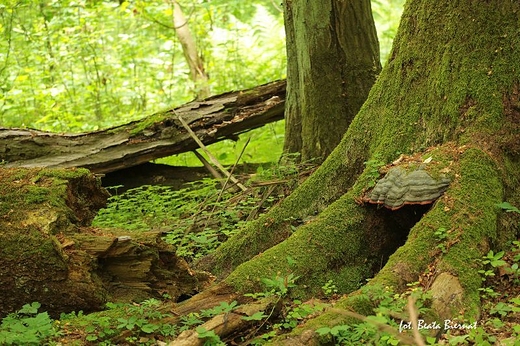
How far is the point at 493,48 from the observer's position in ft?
14.6

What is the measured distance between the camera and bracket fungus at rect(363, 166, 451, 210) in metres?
4.12

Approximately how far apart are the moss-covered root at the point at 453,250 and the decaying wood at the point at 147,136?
4.13m

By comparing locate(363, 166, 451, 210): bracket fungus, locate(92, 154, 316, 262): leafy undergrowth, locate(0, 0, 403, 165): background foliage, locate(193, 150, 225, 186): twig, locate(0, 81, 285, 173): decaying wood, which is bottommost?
locate(92, 154, 316, 262): leafy undergrowth

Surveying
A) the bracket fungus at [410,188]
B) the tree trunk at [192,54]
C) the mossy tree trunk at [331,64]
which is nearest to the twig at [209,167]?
the mossy tree trunk at [331,64]

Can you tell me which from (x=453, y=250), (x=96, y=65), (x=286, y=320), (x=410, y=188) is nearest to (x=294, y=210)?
(x=410, y=188)

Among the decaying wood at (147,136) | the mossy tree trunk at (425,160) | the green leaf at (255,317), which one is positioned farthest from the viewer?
the decaying wood at (147,136)

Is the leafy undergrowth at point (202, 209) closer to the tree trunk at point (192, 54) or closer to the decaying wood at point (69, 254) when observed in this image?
the decaying wood at point (69, 254)

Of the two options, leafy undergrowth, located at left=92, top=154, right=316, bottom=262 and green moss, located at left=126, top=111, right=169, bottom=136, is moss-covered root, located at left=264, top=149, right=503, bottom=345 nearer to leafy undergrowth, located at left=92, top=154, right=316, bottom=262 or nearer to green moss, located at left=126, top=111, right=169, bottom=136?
leafy undergrowth, located at left=92, top=154, right=316, bottom=262

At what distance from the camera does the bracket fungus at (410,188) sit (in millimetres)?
4121

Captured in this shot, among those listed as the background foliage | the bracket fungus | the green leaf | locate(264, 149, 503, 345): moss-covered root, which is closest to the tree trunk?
the background foliage

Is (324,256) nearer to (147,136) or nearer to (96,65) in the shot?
(147,136)

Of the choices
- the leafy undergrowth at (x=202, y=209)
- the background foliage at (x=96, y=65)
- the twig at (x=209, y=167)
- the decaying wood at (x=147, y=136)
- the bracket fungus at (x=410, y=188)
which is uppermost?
the background foliage at (x=96, y=65)

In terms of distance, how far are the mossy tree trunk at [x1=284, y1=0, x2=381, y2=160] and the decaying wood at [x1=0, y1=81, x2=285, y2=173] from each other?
1.31 metres

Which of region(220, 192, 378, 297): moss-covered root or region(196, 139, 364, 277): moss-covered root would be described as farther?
region(196, 139, 364, 277): moss-covered root
